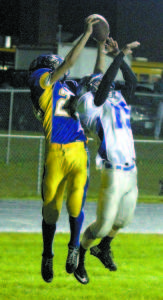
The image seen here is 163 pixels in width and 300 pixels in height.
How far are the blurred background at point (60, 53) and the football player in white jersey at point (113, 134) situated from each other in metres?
0.45

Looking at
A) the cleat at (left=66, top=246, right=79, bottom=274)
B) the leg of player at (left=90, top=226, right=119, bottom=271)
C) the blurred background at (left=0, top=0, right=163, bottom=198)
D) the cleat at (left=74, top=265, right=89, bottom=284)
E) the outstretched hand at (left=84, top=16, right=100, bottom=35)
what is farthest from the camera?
the blurred background at (left=0, top=0, right=163, bottom=198)

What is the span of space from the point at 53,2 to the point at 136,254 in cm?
275

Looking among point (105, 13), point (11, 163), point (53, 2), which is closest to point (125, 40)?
point (105, 13)

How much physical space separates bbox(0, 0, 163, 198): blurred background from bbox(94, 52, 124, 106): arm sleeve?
2.12 ft

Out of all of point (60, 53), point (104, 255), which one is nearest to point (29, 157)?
point (60, 53)

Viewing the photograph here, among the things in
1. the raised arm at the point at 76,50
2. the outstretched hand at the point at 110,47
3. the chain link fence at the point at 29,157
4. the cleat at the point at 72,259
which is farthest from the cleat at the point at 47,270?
the chain link fence at the point at 29,157

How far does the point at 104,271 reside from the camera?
6.84 meters

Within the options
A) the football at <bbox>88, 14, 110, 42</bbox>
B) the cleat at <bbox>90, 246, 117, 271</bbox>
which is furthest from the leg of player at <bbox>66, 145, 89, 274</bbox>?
the football at <bbox>88, 14, 110, 42</bbox>

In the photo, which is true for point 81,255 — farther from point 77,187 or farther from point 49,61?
point 49,61

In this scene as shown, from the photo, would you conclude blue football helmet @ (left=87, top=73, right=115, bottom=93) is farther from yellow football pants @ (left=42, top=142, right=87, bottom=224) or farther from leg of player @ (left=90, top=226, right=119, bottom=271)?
leg of player @ (left=90, top=226, right=119, bottom=271)

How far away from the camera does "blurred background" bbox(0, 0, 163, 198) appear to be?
7.14 m

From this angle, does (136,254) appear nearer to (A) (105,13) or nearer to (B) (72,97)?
(A) (105,13)

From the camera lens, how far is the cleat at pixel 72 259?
5.36 metres

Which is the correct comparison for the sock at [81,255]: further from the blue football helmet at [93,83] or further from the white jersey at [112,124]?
the blue football helmet at [93,83]
